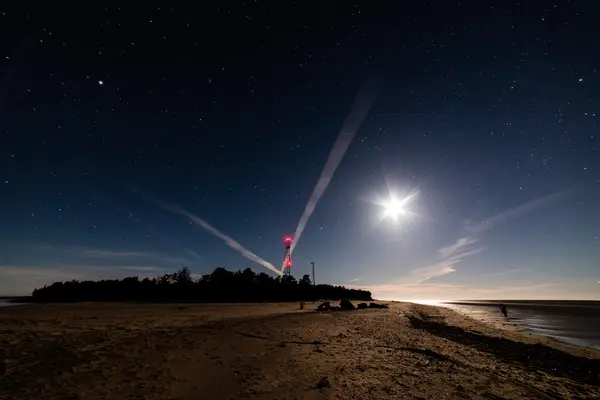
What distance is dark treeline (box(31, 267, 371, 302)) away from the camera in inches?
2520

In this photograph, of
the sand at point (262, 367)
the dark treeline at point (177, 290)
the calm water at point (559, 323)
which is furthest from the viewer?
the dark treeline at point (177, 290)

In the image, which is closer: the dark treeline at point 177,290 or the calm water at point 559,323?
the calm water at point 559,323

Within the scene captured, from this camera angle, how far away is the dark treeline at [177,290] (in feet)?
210

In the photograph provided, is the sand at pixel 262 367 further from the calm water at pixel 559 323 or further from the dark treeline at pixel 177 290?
the dark treeline at pixel 177 290

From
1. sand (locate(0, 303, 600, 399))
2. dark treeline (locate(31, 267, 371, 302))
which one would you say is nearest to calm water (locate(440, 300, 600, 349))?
sand (locate(0, 303, 600, 399))

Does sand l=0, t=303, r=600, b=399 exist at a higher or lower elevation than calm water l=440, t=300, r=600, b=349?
lower

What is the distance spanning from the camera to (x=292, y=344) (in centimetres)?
1380

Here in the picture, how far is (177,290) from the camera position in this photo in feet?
215

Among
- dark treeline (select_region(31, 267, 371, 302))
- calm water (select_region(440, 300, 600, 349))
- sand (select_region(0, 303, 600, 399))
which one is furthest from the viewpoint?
dark treeline (select_region(31, 267, 371, 302))

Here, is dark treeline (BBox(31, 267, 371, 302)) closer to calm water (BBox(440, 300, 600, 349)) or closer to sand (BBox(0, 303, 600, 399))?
calm water (BBox(440, 300, 600, 349))

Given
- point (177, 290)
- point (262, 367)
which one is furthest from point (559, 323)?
point (177, 290)

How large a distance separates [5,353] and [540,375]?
64.5 feet

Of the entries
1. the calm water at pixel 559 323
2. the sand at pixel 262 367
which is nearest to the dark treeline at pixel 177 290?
the calm water at pixel 559 323

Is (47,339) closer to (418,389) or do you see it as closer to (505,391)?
(418,389)
